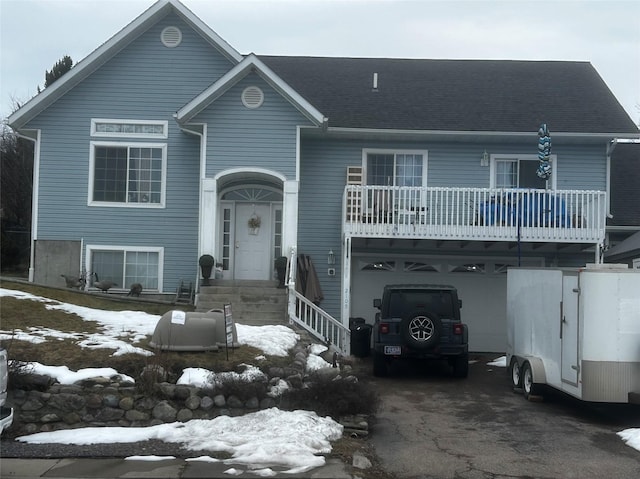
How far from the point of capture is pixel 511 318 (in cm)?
1391

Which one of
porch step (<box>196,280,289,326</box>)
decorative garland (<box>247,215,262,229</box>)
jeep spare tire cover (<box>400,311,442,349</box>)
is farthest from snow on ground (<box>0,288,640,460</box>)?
decorative garland (<box>247,215,262,229</box>)

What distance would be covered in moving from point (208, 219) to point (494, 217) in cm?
687

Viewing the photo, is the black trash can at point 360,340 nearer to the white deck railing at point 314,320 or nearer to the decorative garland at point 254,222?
the white deck railing at point 314,320

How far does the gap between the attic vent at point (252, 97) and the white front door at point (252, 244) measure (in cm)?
274

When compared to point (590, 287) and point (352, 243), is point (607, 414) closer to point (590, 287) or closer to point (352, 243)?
point (590, 287)

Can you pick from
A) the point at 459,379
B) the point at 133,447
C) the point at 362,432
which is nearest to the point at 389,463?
the point at 362,432

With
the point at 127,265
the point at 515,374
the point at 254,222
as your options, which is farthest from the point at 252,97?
the point at 515,374

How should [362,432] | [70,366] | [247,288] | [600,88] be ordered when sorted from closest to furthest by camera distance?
[362,432] < [70,366] < [247,288] < [600,88]

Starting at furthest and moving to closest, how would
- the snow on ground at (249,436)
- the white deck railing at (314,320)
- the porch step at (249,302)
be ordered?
the porch step at (249,302) < the white deck railing at (314,320) < the snow on ground at (249,436)

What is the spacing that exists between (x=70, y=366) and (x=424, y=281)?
11260 mm

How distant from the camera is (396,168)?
1875cm

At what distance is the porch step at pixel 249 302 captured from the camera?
1496 centimetres

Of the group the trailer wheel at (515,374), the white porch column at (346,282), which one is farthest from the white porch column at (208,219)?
the trailer wheel at (515,374)

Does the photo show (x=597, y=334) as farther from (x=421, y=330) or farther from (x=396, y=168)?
(x=396, y=168)
